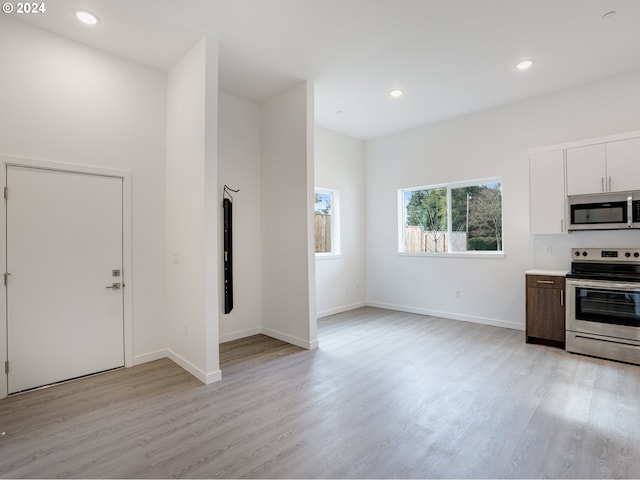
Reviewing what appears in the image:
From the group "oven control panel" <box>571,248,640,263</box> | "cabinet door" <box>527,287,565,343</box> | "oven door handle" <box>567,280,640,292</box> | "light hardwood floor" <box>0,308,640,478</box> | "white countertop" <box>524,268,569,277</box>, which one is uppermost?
"oven control panel" <box>571,248,640,263</box>

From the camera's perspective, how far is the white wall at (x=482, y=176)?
4.11m

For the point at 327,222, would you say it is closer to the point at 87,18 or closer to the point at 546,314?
the point at 546,314

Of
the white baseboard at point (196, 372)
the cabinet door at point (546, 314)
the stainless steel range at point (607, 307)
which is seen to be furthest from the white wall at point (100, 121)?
the stainless steel range at point (607, 307)

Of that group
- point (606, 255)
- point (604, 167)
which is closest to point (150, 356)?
point (606, 255)

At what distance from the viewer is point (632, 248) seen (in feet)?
12.4

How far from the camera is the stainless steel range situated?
3414 millimetres

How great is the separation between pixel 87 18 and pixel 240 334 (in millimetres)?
3805

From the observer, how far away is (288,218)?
14.0 ft

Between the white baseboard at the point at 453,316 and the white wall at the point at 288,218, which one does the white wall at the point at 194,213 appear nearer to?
the white wall at the point at 288,218

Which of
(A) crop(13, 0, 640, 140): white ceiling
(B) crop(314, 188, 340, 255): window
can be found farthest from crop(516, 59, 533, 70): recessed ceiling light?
(B) crop(314, 188, 340, 255): window

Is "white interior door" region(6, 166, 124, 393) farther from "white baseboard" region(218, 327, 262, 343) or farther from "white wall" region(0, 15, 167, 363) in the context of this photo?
"white baseboard" region(218, 327, 262, 343)

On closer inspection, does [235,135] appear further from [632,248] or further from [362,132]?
[632,248]

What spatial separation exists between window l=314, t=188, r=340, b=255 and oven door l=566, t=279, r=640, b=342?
351cm

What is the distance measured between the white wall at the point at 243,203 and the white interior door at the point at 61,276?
1267mm
